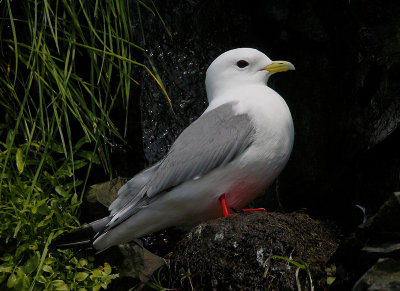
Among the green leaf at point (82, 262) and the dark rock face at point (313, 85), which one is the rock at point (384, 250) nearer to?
the dark rock face at point (313, 85)

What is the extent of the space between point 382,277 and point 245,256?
812 millimetres

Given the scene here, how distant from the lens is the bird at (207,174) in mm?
3543

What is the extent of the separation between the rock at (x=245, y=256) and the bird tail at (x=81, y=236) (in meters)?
0.57

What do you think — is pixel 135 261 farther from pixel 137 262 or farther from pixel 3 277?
pixel 3 277

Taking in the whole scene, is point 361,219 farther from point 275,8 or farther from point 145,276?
point 275,8

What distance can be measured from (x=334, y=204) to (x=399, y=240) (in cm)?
179

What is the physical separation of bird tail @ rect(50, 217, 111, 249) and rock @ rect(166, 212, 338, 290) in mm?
569

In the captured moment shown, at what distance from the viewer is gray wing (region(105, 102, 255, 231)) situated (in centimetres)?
354

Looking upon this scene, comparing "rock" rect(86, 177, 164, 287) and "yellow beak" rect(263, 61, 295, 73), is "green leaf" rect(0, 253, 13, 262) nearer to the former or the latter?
"rock" rect(86, 177, 164, 287)

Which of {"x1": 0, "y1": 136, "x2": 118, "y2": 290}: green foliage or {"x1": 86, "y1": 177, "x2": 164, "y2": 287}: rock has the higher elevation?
{"x1": 0, "y1": 136, "x2": 118, "y2": 290}: green foliage

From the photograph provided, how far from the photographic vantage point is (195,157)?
11.6 feet

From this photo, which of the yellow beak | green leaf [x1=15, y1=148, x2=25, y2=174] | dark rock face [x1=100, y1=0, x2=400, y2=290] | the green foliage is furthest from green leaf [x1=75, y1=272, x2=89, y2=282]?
the yellow beak

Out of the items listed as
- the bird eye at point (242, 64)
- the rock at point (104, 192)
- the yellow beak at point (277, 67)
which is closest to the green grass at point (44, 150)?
the rock at point (104, 192)

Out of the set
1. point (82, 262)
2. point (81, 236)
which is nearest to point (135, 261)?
point (82, 262)
